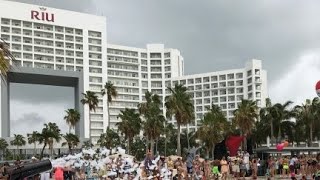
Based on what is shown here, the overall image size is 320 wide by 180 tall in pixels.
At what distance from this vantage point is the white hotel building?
12540 cm

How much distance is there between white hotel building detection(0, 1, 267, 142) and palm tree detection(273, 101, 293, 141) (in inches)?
1502

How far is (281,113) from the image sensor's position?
8119cm

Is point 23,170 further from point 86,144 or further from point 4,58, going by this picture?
point 86,144

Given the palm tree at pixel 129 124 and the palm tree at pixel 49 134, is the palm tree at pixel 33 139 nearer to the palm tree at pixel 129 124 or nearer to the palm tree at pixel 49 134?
the palm tree at pixel 49 134

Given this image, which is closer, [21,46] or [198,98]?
[21,46]

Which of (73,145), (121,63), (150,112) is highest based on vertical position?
(121,63)

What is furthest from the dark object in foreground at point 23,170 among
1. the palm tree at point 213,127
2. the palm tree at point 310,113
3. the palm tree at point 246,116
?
the palm tree at point 213,127

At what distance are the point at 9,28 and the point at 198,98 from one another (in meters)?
65.1

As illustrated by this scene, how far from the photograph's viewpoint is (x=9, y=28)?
12212 cm

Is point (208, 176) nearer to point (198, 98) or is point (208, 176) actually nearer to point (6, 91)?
point (6, 91)

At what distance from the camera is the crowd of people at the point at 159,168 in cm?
2300

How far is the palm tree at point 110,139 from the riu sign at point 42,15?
3487 cm

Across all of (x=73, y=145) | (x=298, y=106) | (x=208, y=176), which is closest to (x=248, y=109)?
(x=298, y=106)

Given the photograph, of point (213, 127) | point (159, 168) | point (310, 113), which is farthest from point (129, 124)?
point (159, 168)
